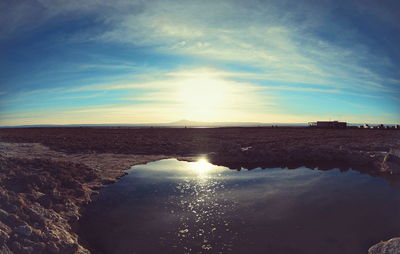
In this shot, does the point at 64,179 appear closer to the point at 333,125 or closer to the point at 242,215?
the point at 242,215

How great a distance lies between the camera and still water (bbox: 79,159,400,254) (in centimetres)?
1039

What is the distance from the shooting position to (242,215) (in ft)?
43.5

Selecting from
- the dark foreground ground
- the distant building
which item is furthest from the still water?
the distant building

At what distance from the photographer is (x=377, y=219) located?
12.8m

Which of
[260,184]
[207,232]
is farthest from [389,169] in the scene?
[207,232]

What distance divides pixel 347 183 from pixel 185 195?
1298cm

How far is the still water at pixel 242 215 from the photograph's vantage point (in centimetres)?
1039

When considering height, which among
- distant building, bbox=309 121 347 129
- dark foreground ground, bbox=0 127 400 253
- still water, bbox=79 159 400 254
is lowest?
still water, bbox=79 159 400 254

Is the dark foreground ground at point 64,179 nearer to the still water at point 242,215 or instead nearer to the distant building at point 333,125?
the still water at point 242,215

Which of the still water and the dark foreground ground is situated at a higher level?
the dark foreground ground

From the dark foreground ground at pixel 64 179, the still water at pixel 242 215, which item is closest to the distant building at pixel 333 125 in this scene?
the dark foreground ground at pixel 64 179

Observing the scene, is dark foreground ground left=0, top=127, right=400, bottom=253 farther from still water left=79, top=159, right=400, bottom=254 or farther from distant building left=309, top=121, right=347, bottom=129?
distant building left=309, top=121, right=347, bottom=129

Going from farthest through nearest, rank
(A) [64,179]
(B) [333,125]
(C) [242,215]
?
1. (B) [333,125]
2. (A) [64,179]
3. (C) [242,215]

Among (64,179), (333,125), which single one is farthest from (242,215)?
(333,125)
